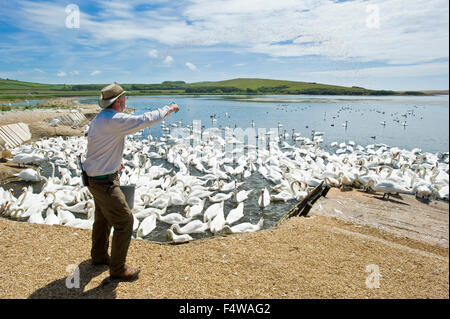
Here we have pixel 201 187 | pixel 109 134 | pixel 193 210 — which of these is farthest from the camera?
pixel 201 187

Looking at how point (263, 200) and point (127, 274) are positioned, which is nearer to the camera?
point (127, 274)

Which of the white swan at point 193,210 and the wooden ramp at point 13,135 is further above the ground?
the wooden ramp at point 13,135

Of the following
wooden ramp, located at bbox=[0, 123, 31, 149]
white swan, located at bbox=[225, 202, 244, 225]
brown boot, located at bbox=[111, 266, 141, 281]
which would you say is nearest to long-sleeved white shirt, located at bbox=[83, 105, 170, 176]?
brown boot, located at bbox=[111, 266, 141, 281]

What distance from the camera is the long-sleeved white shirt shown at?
3846 millimetres

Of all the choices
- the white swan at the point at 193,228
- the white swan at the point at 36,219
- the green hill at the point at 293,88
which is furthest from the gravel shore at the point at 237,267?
the green hill at the point at 293,88

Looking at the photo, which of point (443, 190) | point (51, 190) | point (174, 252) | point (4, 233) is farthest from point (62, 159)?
point (443, 190)

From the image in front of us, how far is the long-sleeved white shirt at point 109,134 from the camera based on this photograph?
3846 mm

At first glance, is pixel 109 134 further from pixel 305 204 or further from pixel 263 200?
pixel 263 200

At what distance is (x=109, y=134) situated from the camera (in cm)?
394

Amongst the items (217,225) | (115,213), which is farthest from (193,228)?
(115,213)

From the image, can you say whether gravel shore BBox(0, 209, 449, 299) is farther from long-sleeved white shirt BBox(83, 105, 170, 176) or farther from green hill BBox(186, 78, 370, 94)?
green hill BBox(186, 78, 370, 94)

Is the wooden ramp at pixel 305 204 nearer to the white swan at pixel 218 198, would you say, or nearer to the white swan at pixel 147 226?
the white swan at pixel 218 198
